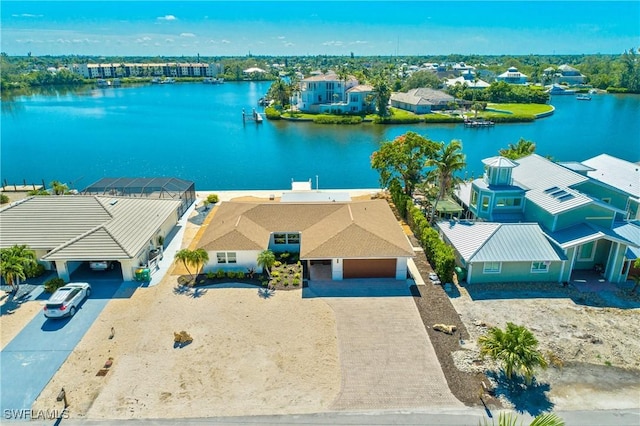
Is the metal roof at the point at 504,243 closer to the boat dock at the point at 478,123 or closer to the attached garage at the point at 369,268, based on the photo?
the attached garage at the point at 369,268

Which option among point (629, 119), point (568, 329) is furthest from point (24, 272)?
point (629, 119)

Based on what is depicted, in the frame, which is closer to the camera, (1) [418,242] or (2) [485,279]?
(2) [485,279]

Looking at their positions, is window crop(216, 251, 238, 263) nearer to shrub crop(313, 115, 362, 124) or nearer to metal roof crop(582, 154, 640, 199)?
metal roof crop(582, 154, 640, 199)

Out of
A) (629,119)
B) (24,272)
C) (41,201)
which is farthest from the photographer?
(629,119)

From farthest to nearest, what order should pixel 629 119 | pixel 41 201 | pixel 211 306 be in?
1. pixel 629 119
2. pixel 41 201
3. pixel 211 306

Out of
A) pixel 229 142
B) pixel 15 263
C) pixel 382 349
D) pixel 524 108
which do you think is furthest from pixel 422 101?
pixel 15 263

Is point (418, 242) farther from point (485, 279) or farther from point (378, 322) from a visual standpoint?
point (378, 322)

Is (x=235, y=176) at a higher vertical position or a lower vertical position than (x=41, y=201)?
lower

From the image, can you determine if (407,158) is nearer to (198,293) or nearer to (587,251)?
(587,251)
